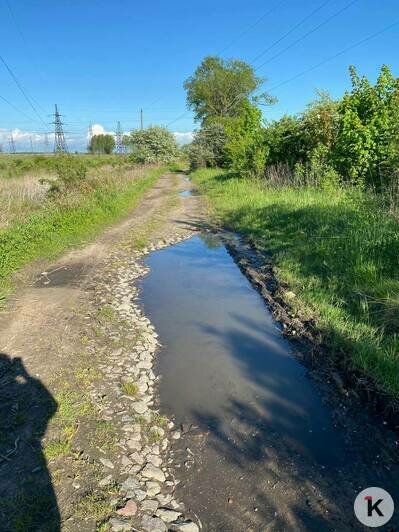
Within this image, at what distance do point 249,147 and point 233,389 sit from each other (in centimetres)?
1710

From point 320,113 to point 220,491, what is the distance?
1443 cm

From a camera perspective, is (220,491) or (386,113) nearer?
(220,491)

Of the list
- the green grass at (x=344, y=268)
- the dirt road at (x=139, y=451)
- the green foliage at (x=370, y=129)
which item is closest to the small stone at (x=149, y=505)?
the dirt road at (x=139, y=451)

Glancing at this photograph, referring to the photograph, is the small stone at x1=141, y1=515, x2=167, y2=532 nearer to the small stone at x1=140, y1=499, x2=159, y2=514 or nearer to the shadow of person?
the small stone at x1=140, y1=499, x2=159, y2=514

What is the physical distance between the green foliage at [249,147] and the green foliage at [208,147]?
15.1m

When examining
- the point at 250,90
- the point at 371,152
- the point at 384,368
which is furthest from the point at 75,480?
the point at 250,90

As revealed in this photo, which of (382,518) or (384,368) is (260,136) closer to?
(384,368)

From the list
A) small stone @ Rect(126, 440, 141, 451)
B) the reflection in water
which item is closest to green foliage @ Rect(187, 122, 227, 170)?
the reflection in water

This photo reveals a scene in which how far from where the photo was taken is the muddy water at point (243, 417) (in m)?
2.68

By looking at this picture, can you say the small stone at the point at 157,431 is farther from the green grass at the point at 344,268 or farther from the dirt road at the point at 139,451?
the green grass at the point at 344,268

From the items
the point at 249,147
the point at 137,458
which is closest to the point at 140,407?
the point at 137,458

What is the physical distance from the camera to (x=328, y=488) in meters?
2.80

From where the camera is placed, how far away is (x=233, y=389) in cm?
404

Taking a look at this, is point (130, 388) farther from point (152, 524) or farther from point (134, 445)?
point (152, 524)
